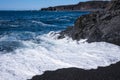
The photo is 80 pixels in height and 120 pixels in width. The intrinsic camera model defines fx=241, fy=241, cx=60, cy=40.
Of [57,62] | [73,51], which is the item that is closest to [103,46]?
[73,51]

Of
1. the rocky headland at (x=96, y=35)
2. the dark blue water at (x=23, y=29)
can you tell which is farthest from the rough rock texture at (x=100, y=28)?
the dark blue water at (x=23, y=29)

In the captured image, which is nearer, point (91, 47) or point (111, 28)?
point (91, 47)

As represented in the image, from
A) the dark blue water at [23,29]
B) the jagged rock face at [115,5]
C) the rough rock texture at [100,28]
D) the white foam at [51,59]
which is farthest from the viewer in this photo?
the jagged rock face at [115,5]

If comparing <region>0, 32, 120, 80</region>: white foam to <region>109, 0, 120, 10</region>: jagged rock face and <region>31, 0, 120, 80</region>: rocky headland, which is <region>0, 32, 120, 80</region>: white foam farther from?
<region>109, 0, 120, 10</region>: jagged rock face

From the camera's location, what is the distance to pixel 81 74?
8.84 metres

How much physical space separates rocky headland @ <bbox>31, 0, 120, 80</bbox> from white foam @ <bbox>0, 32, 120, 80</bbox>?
0.62 m

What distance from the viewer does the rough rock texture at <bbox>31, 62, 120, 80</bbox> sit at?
848 centimetres

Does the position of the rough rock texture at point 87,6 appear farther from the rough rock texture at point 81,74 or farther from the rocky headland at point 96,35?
the rough rock texture at point 81,74

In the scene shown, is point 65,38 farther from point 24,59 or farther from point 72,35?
point 24,59

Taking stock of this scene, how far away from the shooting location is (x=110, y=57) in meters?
11.3

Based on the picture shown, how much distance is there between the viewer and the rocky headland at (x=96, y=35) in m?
8.65

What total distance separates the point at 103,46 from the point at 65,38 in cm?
458

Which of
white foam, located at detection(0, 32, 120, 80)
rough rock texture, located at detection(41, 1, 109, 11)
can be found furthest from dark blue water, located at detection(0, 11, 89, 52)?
rough rock texture, located at detection(41, 1, 109, 11)

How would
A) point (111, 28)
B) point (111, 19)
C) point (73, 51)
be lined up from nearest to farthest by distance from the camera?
point (73, 51) → point (111, 28) → point (111, 19)
